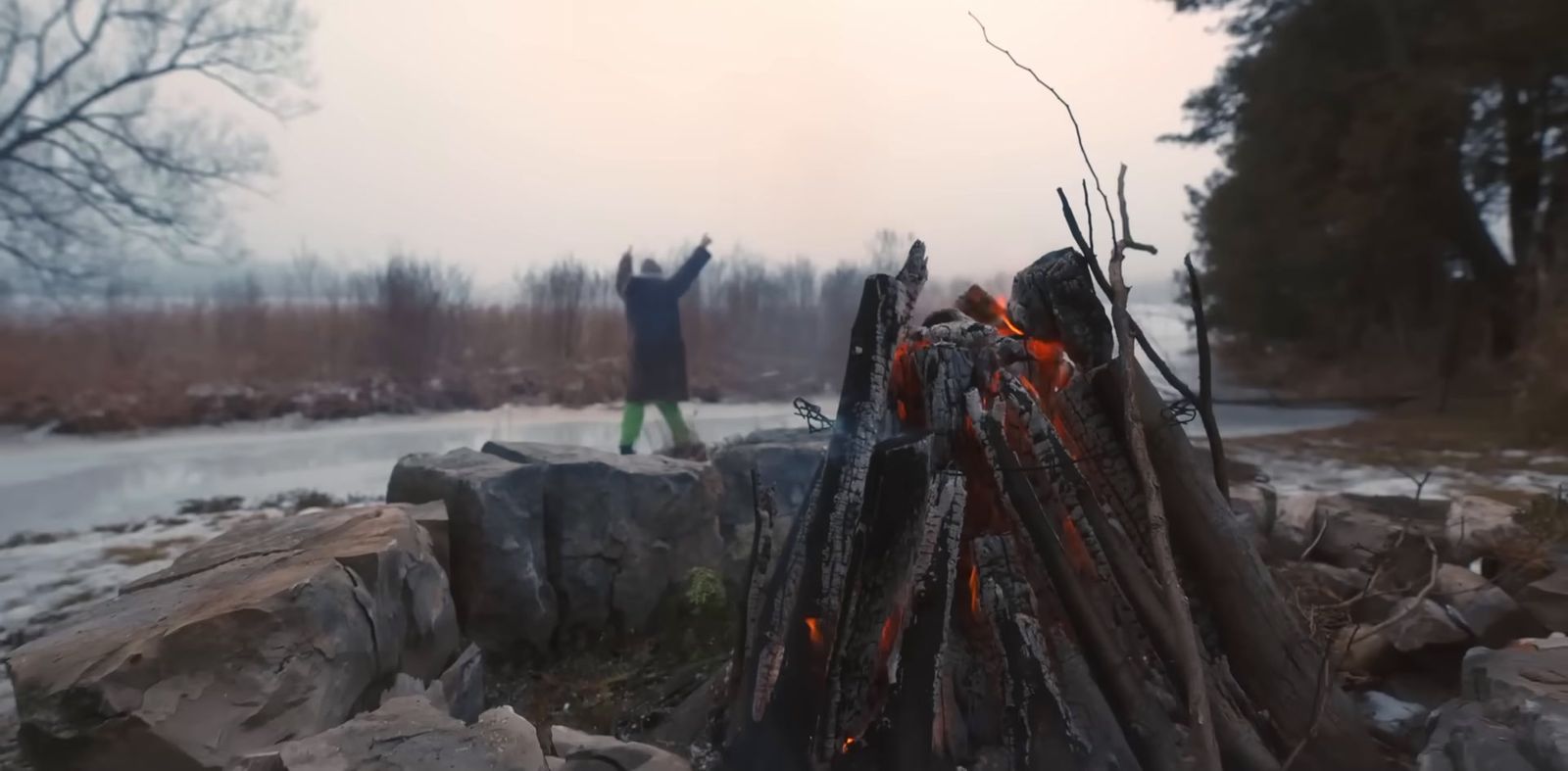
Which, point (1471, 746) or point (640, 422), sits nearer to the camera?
point (1471, 746)

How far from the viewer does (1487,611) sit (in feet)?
9.80

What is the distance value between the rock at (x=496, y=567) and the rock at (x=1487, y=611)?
10.5 ft

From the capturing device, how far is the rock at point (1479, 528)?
3705mm

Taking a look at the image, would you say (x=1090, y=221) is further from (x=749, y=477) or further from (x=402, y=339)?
(x=402, y=339)

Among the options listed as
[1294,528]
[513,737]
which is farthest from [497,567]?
[1294,528]

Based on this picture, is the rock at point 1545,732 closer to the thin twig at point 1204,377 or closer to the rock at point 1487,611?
the thin twig at point 1204,377

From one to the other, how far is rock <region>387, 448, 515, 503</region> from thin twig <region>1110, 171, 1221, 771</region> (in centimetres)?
247

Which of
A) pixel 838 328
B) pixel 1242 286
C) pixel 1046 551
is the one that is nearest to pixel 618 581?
pixel 838 328

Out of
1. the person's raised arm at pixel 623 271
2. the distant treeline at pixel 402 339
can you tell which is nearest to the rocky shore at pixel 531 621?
the distant treeline at pixel 402 339

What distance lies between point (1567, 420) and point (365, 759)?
7940 millimetres

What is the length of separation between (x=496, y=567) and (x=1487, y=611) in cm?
346

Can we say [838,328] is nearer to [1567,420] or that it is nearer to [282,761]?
[282,761]

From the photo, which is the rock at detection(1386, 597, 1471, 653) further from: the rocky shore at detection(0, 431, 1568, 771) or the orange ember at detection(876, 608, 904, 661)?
the orange ember at detection(876, 608, 904, 661)

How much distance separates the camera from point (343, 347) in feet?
18.6
